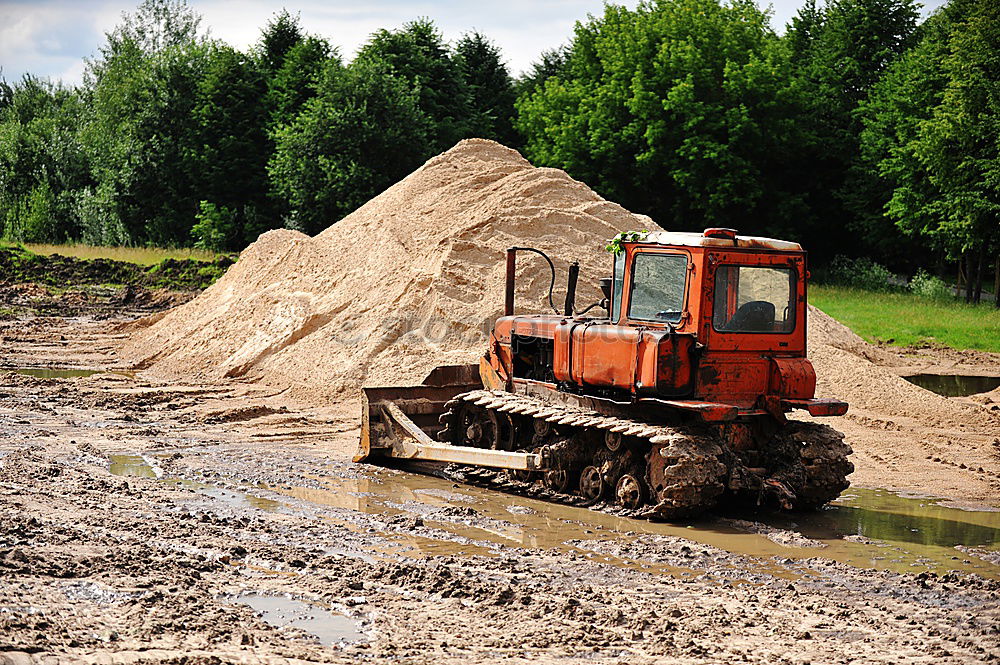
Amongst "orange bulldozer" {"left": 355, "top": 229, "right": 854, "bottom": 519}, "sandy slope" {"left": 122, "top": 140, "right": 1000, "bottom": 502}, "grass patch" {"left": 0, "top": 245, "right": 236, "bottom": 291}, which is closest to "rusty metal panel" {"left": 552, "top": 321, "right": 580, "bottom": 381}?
"orange bulldozer" {"left": 355, "top": 229, "right": 854, "bottom": 519}

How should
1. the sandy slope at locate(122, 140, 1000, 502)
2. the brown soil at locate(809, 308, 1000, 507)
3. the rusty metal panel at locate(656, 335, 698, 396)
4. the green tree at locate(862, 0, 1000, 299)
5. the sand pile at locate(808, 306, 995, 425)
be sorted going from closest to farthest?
the rusty metal panel at locate(656, 335, 698, 396) < the brown soil at locate(809, 308, 1000, 507) < the sand pile at locate(808, 306, 995, 425) < the sandy slope at locate(122, 140, 1000, 502) < the green tree at locate(862, 0, 1000, 299)

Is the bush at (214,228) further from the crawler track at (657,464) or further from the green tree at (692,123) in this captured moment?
the crawler track at (657,464)

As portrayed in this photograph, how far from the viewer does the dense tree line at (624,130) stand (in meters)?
36.8

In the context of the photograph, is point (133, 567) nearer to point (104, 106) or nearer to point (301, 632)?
point (301, 632)

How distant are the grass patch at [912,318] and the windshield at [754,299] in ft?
55.6

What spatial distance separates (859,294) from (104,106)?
37679 millimetres

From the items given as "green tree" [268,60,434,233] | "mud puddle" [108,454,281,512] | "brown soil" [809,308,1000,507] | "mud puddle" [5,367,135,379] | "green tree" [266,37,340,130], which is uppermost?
"green tree" [266,37,340,130]

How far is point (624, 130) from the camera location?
42.5m

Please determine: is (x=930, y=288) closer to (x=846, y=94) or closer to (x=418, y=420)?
(x=846, y=94)

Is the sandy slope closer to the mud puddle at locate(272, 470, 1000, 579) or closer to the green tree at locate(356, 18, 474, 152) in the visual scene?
the mud puddle at locate(272, 470, 1000, 579)

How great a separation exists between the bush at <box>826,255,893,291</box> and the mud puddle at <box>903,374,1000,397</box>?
54.2 feet

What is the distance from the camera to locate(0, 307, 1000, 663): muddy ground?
6594mm

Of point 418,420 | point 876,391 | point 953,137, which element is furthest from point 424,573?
point 953,137

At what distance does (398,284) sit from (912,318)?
52.5 ft
